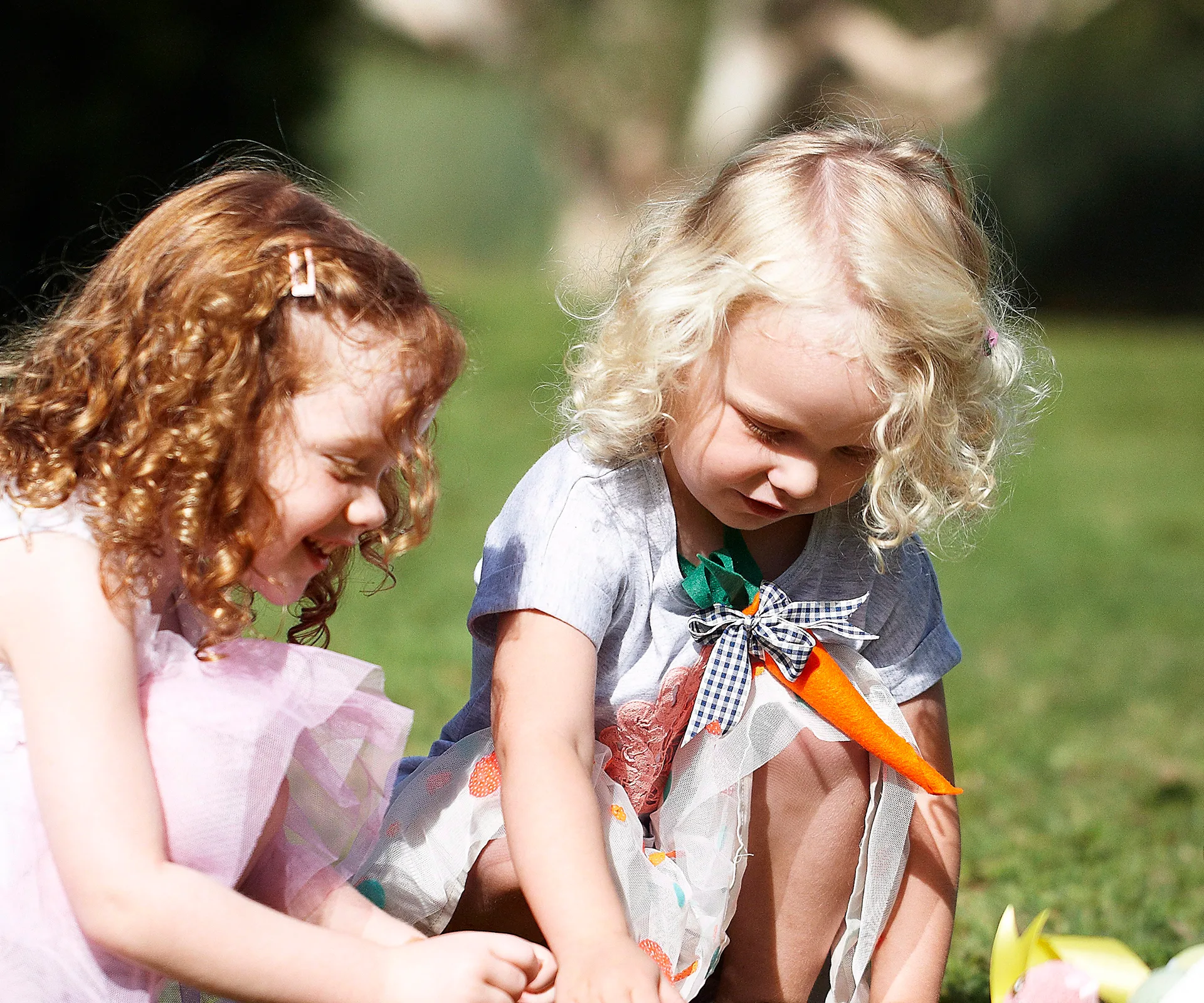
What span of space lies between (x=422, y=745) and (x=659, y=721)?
1.10 meters

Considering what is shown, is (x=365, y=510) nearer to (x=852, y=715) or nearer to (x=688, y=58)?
(x=852, y=715)

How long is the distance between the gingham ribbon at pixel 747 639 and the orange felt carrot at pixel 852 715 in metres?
0.02

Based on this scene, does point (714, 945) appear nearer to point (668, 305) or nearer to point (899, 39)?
point (668, 305)

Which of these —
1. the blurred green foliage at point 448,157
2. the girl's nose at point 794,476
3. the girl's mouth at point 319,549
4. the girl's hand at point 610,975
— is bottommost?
the blurred green foliage at point 448,157

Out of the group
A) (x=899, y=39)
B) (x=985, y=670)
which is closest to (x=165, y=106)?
(x=985, y=670)

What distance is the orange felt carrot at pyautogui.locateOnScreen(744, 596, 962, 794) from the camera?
176 cm

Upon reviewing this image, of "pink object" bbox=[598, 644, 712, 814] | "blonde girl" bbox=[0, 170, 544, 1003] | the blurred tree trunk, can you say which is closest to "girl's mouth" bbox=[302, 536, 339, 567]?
"blonde girl" bbox=[0, 170, 544, 1003]

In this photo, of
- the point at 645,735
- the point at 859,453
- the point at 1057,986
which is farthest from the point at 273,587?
the point at 1057,986

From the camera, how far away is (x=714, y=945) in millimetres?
1676

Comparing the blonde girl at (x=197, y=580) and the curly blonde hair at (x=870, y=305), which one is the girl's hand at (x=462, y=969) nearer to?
the blonde girl at (x=197, y=580)

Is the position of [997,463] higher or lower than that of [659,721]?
higher

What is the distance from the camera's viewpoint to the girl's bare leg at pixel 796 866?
1.79m

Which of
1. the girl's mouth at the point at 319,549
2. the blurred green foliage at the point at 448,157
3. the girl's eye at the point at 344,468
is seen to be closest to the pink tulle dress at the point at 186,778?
the girl's mouth at the point at 319,549

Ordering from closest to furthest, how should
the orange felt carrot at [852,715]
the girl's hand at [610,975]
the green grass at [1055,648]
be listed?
the girl's hand at [610,975], the orange felt carrot at [852,715], the green grass at [1055,648]
